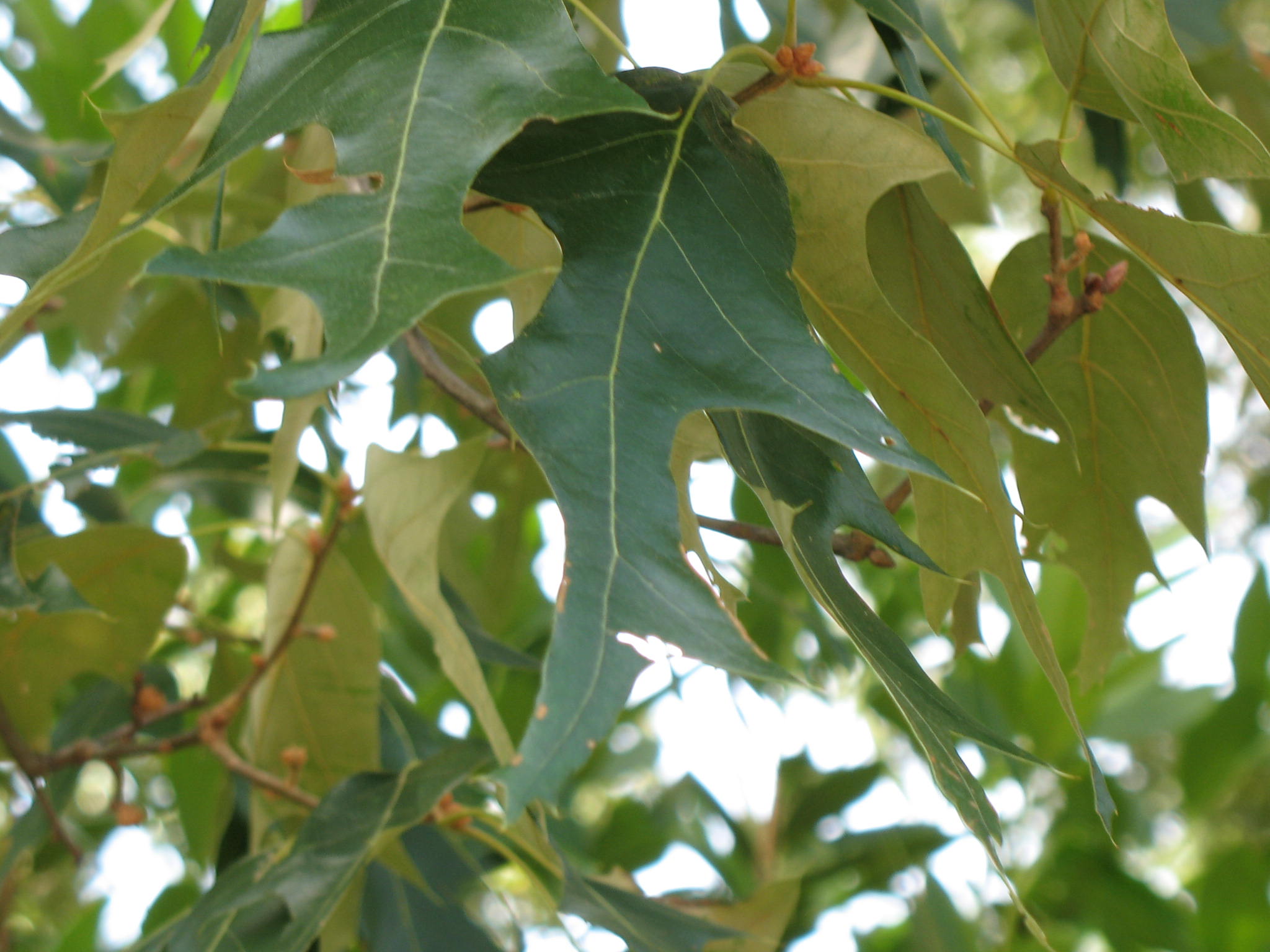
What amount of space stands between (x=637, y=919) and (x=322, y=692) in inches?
10.1

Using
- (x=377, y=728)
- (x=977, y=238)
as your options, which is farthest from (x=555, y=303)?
(x=977, y=238)

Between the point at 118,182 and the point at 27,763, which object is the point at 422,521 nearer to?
the point at 118,182

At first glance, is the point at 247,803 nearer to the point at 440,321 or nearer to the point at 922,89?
the point at 440,321

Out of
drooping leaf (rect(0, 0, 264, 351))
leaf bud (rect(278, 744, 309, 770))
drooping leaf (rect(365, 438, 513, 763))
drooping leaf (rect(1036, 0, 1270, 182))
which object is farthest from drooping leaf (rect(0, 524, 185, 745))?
drooping leaf (rect(1036, 0, 1270, 182))

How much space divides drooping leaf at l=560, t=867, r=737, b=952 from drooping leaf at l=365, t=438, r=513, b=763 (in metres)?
0.09

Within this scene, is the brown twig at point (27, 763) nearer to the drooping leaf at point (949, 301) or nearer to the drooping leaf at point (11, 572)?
the drooping leaf at point (11, 572)

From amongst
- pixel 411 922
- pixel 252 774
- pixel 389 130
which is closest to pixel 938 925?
pixel 411 922

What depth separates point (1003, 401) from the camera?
0.46 metres

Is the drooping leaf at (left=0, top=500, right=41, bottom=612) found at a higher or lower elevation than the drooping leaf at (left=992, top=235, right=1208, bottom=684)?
lower

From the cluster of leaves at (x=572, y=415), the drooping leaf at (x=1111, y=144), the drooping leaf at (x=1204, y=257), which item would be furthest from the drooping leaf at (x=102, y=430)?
the drooping leaf at (x=1111, y=144)

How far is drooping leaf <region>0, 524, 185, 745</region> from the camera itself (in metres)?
0.66

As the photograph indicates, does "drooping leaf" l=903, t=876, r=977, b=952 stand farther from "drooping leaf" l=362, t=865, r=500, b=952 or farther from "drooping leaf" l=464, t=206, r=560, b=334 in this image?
"drooping leaf" l=464, t=206, r=560, b=334

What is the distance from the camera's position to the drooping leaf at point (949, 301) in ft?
1.45

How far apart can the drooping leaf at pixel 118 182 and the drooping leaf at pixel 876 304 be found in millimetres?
198
